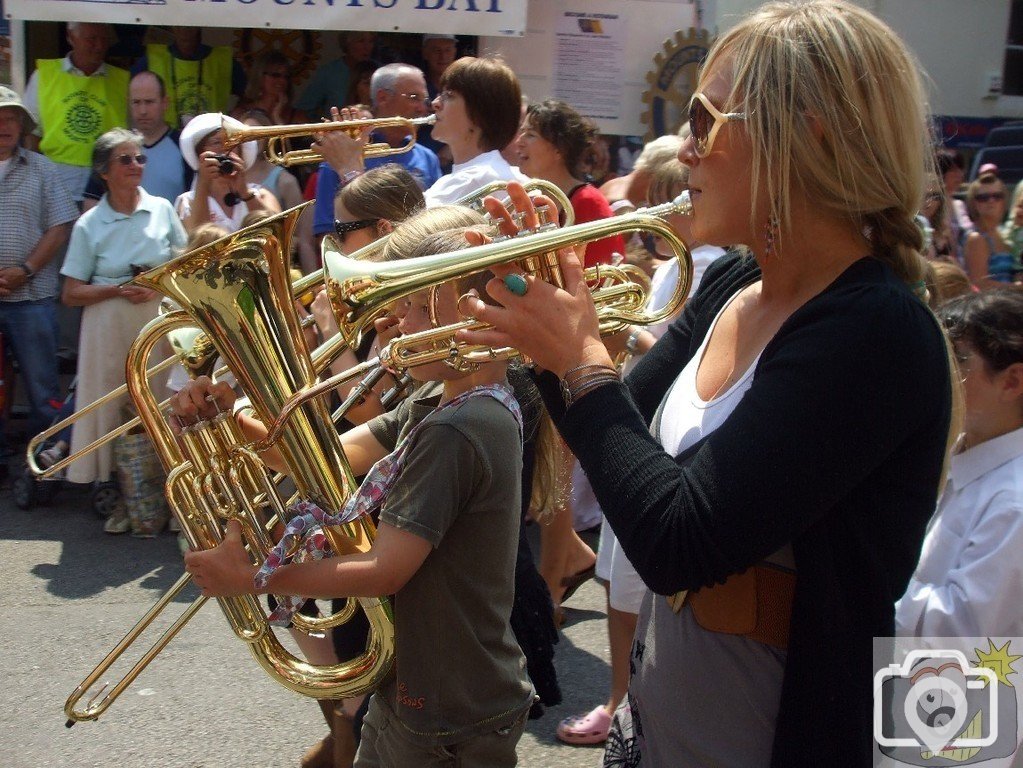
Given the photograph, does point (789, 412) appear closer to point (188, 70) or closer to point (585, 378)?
point (585, 378)

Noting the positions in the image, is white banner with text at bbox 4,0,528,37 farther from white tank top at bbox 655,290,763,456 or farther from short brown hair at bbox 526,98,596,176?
white tank top at bbox 655,290,763,456

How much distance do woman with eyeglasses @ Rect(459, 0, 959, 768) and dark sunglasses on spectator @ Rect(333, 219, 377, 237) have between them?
197cm

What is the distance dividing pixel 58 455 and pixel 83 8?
2307mm

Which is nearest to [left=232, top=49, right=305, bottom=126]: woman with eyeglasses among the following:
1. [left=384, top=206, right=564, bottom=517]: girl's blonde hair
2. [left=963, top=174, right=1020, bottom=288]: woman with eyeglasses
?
[left=963, top=174, right=1020, bottom=288]: woman with eyeglasses

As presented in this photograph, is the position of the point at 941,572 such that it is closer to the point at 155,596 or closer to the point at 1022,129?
the point at 155,596

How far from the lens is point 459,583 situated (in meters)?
2.01

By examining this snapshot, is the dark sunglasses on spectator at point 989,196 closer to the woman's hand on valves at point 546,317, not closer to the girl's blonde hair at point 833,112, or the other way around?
the girl's blonde hair at point 833,112

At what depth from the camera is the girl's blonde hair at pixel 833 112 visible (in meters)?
1.30

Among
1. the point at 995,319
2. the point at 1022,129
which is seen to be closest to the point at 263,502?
the point at 995,319

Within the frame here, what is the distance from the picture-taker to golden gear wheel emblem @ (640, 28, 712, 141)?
6.39m

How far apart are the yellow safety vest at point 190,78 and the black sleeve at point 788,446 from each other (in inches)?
225

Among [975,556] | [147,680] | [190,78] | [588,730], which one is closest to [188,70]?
[190,78]

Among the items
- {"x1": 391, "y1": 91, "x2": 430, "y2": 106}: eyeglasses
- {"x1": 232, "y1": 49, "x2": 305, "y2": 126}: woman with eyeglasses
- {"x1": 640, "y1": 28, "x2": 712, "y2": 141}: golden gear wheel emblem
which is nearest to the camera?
{"x1": 391, "y1": 91, "x2": 430, "y2": 106}: eyeglasses

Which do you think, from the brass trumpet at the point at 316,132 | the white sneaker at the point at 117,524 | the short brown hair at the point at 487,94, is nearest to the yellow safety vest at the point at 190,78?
the brass trumpet at the point at 316,132
